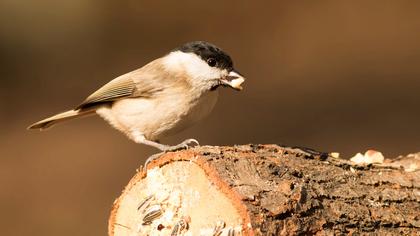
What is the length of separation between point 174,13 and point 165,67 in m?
7.00

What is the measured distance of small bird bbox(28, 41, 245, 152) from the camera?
3379 mm

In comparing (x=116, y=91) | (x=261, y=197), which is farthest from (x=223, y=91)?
(x=261, y=197)

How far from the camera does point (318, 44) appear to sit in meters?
9.58

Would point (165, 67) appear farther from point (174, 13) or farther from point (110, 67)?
point (174, 13)

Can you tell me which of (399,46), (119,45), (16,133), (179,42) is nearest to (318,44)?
(399,46)

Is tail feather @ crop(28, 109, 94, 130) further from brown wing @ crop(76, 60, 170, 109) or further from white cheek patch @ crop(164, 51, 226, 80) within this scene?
white cheek patch @ crop(164, 51, 226, 80)

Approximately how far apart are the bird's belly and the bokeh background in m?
2.49

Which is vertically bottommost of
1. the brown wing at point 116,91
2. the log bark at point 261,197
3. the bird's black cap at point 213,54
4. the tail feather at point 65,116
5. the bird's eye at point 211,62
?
the log bark at point 261,197

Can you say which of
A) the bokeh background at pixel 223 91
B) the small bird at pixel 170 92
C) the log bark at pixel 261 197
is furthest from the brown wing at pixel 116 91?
the bokeh background at pixel 223 91

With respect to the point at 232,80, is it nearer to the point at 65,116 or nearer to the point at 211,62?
the point at 211,62

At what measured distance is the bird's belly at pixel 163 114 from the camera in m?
3.36

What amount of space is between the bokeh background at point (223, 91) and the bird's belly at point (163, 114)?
2491mm

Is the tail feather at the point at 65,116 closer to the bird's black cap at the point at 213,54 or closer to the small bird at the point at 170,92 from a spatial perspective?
the small bird at the point at 170,92

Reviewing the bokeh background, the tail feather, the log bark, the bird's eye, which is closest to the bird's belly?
the bird's eye
